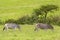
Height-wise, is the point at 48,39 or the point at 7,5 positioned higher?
the point at 48,39

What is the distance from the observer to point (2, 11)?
202 ft

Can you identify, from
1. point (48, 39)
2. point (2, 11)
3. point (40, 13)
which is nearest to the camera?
point (48, 39)

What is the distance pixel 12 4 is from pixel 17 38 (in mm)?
45013

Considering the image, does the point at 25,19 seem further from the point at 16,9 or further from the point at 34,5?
the point at 34,5

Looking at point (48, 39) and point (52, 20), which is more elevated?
point (48, 39)

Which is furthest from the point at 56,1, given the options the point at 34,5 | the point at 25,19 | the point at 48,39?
the point at 48,39

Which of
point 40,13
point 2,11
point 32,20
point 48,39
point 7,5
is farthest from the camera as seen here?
point 7,5

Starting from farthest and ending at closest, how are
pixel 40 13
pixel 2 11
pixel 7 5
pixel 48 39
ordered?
pixel 7 5 < pixel 2 11 < pixel 40 13 < pixel 48 39

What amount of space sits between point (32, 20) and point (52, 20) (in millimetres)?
3125

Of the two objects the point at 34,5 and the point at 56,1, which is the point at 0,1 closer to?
the point at 34,5

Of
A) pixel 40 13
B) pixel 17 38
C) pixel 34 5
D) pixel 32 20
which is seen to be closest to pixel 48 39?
pixel 17 38

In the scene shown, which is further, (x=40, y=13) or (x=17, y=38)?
(x=40, y=13)

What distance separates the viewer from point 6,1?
229 ft

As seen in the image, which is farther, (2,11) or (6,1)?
(6,1)
